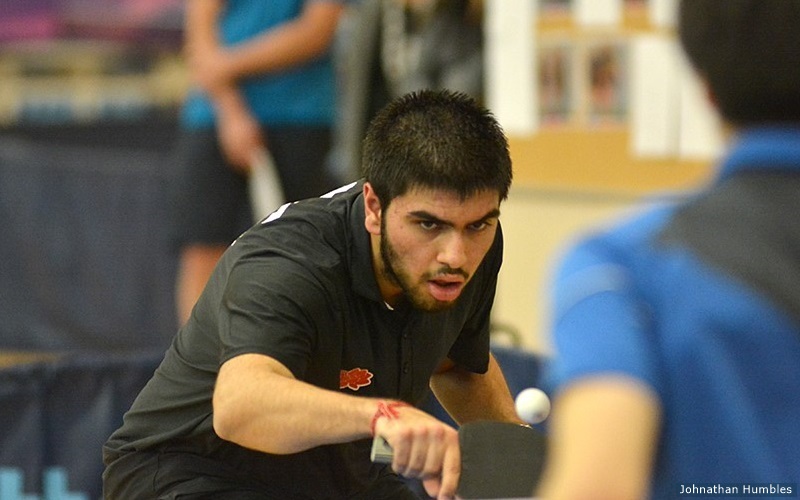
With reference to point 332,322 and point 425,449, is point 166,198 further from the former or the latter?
point 425,449

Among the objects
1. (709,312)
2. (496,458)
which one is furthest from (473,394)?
(709,312)

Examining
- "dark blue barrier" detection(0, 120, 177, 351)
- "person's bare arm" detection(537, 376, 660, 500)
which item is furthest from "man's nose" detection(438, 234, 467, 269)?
"dark blue barrier" detection(0, 120, 177, 351)

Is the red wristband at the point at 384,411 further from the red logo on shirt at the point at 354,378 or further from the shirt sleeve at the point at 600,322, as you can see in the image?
the shirt sleeve at the point at 600,322

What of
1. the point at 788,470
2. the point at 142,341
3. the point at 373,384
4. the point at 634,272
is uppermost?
the point at 634,272

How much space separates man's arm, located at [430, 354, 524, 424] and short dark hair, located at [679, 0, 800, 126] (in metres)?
1.72

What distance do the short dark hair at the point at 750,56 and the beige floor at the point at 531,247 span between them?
14.1 ft

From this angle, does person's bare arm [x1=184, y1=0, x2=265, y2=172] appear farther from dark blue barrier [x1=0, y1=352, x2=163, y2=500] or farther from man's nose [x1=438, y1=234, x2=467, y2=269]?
man's nose [x1=438, y1=234, x2=467, y2=269]

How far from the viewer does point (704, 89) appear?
1.33 m

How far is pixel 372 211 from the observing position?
2664mm

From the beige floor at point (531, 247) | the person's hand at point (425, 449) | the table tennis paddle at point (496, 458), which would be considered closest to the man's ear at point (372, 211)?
the table tennis paddle at point (496, 458)

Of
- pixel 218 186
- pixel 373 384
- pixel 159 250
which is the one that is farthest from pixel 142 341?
pixel 373 384

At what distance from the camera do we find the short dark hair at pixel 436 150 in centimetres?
258

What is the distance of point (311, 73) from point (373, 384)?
2.20 metres

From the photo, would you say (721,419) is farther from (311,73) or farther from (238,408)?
(311,73)
